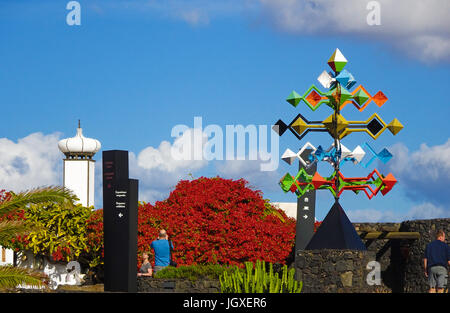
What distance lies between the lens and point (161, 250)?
60.6 feet

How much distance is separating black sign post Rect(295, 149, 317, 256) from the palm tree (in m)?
8.42

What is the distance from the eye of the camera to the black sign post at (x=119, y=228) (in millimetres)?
19641

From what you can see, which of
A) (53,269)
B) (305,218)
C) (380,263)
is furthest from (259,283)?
(53,269)

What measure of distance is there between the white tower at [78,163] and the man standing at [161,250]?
2289 centimetres

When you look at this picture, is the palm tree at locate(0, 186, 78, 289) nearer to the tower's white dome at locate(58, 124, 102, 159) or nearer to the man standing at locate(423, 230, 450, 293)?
the man standing at locate(423, 230, 450, 293)

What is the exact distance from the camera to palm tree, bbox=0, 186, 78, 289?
1588cm

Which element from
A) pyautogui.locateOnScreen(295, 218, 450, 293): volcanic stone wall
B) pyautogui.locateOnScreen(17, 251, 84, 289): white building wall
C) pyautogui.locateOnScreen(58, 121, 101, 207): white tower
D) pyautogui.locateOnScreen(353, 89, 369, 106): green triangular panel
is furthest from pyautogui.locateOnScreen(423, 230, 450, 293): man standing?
pyautogui.locateOnScreen(58, 121, 101, 207): white tower

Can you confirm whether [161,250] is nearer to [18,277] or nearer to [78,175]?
[18,277]

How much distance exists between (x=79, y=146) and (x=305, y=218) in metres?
20.9

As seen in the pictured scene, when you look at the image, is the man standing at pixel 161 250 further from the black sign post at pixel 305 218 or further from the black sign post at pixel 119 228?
the black sign post at pixel 305 218

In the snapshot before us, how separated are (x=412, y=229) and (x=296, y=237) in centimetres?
398

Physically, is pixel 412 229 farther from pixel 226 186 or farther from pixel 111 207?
pixel 111 207

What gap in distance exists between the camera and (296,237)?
2303 centimetres
